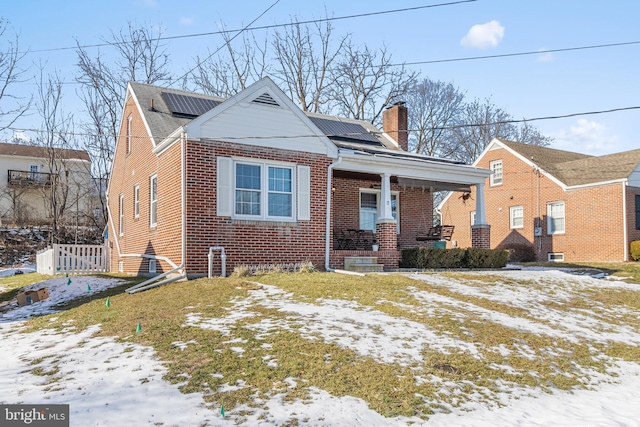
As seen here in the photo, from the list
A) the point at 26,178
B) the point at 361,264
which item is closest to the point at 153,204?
the point at 361,264

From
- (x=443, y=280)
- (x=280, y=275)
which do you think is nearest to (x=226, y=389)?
(x=280, y=275)

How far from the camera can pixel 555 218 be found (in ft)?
84.2

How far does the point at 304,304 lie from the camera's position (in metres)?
8.95

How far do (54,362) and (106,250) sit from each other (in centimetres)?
1508

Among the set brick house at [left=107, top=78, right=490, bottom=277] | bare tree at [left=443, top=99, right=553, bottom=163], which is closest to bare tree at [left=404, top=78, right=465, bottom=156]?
bare tree at [left=443, top=99, right=553, bottom=163]

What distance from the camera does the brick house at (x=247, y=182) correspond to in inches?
487

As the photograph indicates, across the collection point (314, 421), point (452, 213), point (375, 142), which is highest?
point (375, 142)

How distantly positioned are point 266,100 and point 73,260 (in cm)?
963

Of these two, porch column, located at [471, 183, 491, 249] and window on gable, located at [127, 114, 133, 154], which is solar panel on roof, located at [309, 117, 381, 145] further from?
window on gable, located at [127, 114, 133, 154]

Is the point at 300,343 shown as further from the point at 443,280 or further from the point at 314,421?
the point at 443,280

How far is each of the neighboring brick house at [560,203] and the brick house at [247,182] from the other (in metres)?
6.85

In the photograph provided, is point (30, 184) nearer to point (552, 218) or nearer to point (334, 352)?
point (552, 218)
